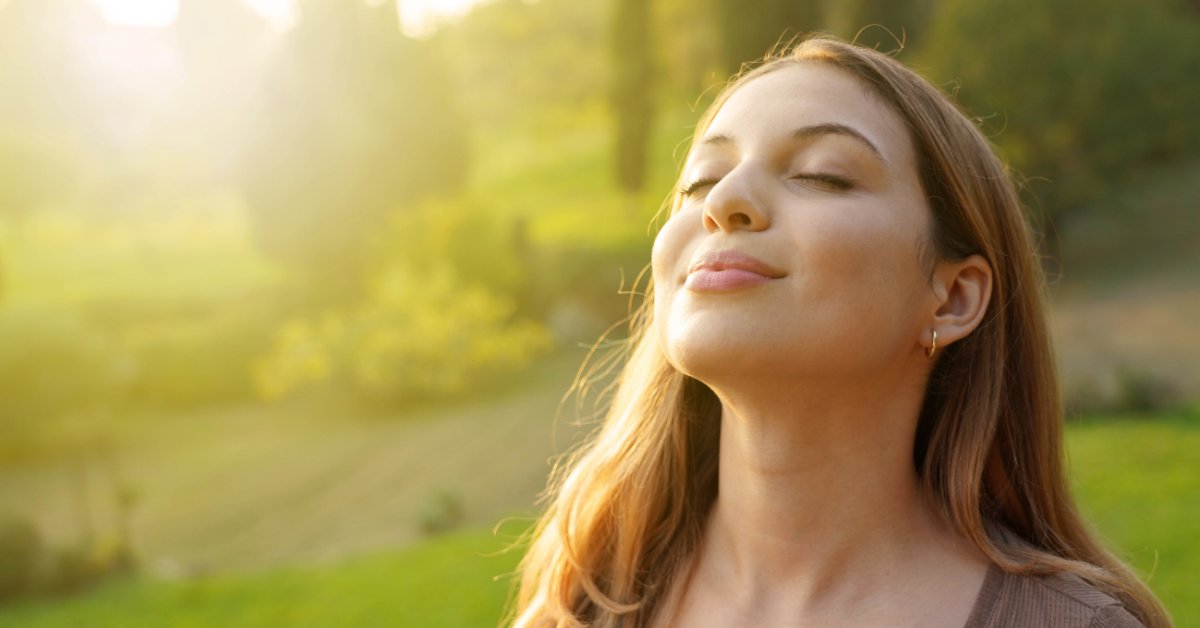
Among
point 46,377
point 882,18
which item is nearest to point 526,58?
point 882,18

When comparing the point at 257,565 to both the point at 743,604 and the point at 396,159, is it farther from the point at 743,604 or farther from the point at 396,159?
the point at 743,604

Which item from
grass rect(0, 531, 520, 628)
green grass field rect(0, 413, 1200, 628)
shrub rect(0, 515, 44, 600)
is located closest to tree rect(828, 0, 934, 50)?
green grass field rect(0, 413, 1200, 628)

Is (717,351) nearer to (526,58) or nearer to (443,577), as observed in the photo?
(443,577)

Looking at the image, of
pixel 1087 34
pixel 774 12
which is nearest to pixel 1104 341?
pixel 1087 34

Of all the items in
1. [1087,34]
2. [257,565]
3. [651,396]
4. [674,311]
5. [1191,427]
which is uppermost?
[1087,34]

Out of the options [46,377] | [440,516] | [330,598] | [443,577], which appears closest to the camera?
[443,577]

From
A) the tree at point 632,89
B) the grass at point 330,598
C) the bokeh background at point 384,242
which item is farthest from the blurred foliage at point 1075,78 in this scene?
the grass at point 330,598

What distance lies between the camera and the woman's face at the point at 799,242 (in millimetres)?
1218

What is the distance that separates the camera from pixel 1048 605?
1.24m

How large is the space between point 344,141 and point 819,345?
585 cm

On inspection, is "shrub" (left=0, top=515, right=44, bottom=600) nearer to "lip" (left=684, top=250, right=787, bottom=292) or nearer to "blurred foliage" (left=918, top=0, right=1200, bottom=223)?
"lip" (left=684, top=250, right=787, bottom=292)

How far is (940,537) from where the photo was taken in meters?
1.36

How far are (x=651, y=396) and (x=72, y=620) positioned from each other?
381 centimetres

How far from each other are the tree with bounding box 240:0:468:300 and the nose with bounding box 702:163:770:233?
222 inches
